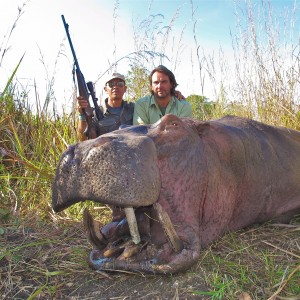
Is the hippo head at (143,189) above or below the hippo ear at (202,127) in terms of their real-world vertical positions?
below

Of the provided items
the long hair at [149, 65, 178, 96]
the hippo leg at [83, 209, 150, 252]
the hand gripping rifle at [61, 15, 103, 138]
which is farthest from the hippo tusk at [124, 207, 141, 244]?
the long hair at [149, 65, 178, 96]

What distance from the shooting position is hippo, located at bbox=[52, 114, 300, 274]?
1673mm

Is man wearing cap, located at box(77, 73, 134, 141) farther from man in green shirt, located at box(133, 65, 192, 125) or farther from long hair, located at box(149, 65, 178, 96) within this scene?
long hair, located at box(149, 65, 178, 96)

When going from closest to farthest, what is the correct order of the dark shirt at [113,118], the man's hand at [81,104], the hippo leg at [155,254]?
the hippo leg at [155,254], the man's hand at [81,104], the dark shirt at [113,118]

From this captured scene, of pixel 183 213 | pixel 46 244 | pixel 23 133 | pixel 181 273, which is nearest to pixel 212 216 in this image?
pixel 183 213

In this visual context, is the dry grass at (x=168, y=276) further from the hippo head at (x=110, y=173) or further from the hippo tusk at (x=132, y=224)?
the hippo head at (x=110, y=173)

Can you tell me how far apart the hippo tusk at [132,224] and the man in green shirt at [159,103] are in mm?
3412

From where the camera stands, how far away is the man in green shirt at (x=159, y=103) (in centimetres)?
513

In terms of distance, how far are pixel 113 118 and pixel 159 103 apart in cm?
63

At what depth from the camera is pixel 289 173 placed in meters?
2.60

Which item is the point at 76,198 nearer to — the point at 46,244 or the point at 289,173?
the point at 46,244

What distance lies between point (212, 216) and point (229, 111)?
4.15 metres

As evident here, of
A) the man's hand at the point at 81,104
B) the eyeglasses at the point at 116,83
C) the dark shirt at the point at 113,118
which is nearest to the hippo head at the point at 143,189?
the man's hand at the point at 81,104

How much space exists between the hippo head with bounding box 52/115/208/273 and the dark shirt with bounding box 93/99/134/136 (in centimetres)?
299
